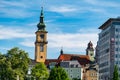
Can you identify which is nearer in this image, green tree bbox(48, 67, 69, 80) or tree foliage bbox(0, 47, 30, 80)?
green tree bbox(48, 67, 69, 80)

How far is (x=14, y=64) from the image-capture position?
19038 centimetres

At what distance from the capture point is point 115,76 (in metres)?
153

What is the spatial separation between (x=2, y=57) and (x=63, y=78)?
36.0m

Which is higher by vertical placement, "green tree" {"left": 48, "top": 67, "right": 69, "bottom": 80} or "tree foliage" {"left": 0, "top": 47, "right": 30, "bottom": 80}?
"tree foliage" {"left": 0, "top": 47, "right": 30, "bottom": 80}

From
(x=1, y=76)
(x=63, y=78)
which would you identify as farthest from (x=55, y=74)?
(x=1, y=76)

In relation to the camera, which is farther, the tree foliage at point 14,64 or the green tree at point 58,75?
the tree foliage at point 14,64

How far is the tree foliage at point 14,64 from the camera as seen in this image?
186m

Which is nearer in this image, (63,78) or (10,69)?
(63,78)

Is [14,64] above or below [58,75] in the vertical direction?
above

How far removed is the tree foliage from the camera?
186 meters

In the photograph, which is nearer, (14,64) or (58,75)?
(58,75)

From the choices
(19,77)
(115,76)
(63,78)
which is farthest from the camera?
(19,77)

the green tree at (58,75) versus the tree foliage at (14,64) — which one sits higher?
the tree foliage at (14,64)

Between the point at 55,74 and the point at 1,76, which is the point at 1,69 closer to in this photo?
the point at 1,76
